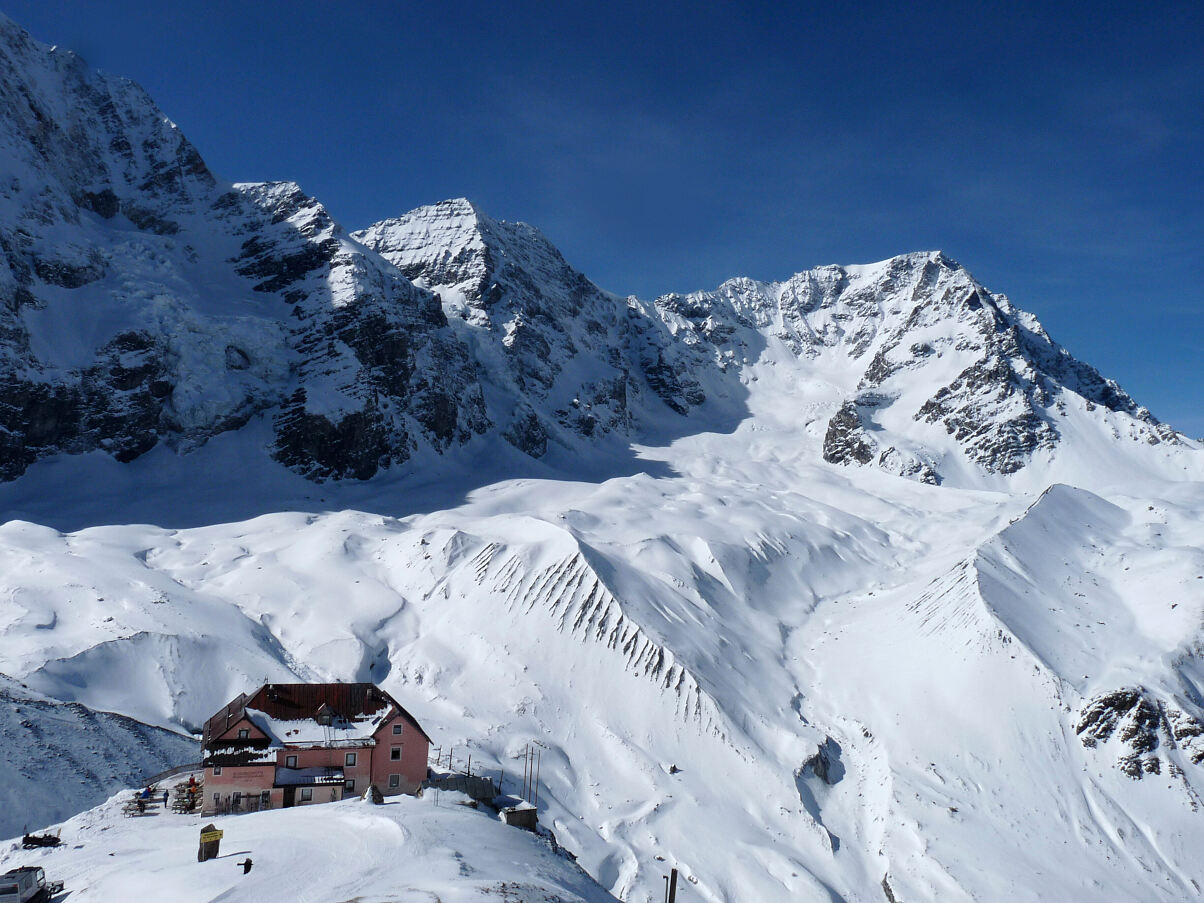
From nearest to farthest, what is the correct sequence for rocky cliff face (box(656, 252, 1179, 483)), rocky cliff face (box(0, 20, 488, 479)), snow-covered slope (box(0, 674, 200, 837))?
snow-covered slope (box(0, 674, 200, 837)) → rocky cliff face (box(0, 20, 488, 479)) → rocky cliff face (box(656, 252, 1179, 483))

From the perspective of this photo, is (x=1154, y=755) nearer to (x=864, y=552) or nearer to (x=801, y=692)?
(x=801, y=692)

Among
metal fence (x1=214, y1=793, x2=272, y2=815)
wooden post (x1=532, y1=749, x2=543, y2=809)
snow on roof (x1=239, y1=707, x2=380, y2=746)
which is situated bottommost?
metal fence (x1=214, y1=793, x2=272, y2=815)

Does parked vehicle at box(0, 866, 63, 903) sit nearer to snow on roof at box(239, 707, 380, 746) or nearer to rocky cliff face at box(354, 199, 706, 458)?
snow on roof at box(239, 707, 380, 746)

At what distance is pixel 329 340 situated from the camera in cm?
11844

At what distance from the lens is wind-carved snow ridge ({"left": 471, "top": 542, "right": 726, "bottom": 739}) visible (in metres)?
57.9

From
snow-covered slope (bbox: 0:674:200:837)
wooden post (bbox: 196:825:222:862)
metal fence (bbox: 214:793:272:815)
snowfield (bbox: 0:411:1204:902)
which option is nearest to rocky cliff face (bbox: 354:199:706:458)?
snowfield (bbox: 0:411:1204:902)

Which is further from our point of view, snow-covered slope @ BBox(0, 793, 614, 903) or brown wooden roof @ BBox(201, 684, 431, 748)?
brown wooden roof @ BBox(201, 684, 431, 748)

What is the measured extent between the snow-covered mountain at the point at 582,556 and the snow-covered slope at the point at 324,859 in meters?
17.2

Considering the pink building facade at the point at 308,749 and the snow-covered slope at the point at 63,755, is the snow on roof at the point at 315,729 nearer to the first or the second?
the pink building facade at the point at 308,749

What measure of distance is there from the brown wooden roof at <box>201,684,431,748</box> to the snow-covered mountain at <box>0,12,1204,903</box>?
11.9m

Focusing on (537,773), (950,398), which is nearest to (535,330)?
(950,398)

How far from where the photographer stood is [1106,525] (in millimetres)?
84000

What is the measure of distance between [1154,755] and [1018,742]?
807cm

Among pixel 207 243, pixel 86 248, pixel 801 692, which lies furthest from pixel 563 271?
pixel 801 692
